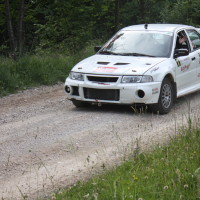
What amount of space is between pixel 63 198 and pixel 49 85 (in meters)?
9.27

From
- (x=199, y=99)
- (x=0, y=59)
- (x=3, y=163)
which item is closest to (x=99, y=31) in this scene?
(x=0, y=59)

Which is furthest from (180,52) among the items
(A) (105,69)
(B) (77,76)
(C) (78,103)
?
(C) (78,103)

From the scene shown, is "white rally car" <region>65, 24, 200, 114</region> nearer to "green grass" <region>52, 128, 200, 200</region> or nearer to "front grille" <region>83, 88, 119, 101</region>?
"front grille" <region>83, 88, 119, 101</region>

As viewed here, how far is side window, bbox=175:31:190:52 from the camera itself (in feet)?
37.7

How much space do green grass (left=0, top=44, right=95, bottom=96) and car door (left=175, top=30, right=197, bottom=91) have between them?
4422 millimetres

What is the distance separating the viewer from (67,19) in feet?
77.0

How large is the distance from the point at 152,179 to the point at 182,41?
6.36 metres

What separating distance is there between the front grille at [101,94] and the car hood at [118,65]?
0.34 meters

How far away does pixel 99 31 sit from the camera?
29469 millimetres

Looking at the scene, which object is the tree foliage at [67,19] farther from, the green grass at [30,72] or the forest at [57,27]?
the green grass at [30,72]

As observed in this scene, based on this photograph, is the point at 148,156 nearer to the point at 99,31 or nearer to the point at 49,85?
the point at 49,85

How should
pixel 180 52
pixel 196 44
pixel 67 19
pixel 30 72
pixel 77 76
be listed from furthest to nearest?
1. pixel 67 19
2. pixel 30 72
3. pixel 196 44
4. pixel 180 52
5. pixel 77 76

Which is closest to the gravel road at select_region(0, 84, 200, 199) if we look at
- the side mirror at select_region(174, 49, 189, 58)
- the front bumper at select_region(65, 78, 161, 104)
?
the front bumper at select_region(65, 78, 161, 104)

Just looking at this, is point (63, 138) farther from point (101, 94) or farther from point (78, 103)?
point (78, 103)
